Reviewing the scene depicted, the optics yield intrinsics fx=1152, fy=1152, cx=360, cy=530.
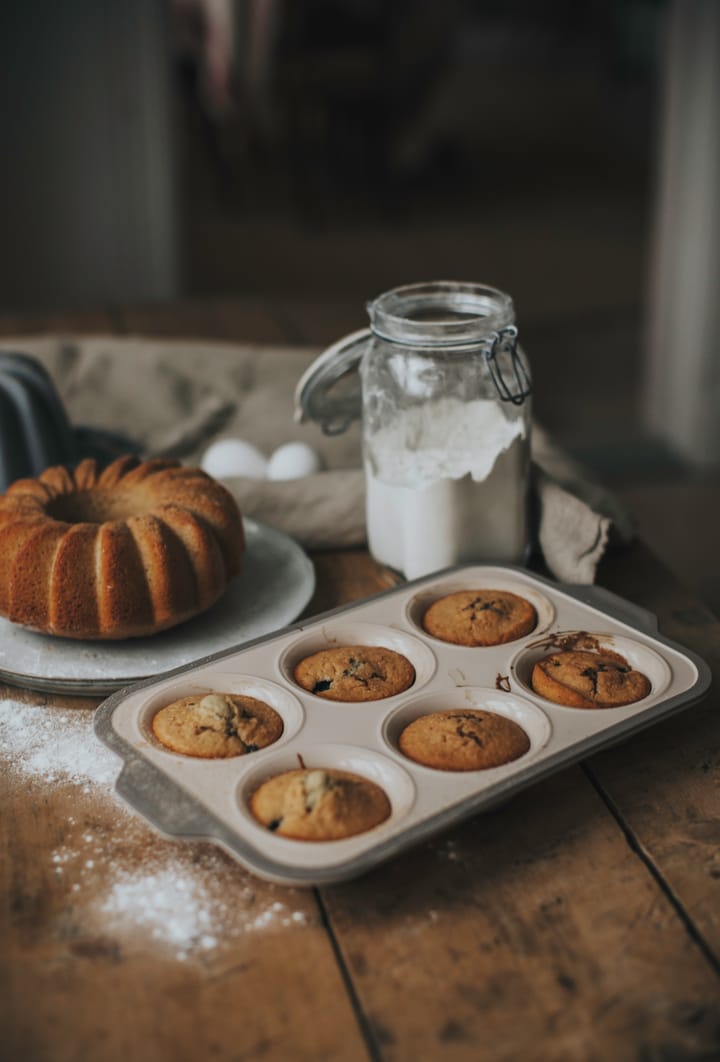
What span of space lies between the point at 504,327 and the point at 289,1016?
0.58 m

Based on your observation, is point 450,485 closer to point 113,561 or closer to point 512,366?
point 512,366

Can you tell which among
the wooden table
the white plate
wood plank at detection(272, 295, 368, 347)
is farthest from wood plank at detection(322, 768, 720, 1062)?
wood plank at detection(272, 295, 368, 347)

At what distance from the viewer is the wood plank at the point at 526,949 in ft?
1.95

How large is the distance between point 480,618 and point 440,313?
324 millimetres

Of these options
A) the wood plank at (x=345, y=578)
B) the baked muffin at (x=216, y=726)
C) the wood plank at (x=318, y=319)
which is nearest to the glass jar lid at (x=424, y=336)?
the wood plank at (x=345, y=578)

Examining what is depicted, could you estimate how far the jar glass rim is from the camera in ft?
3.12

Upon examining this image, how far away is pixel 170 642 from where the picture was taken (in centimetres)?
94

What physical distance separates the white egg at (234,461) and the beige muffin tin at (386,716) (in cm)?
35

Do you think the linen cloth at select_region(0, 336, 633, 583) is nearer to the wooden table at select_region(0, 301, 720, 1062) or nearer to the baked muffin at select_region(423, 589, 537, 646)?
the baked muffin at select_region(423, 589, 537, 646)

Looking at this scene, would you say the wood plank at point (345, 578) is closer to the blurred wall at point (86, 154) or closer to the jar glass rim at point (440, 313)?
the jar glass rim at point (440, 313)

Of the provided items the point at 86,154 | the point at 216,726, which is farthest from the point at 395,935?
the point at 86,154

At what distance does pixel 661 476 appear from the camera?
3154mm

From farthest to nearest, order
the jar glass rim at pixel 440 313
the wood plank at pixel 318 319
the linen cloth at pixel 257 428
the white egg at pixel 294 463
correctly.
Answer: the wood plank at pixel 318 319 → the white egg at pixel 294 463 → the linen cloth at pixel 257 428 → the jar glass rim at pixel 440 313

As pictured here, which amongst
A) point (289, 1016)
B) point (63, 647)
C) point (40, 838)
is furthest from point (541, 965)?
point (63, 647)
